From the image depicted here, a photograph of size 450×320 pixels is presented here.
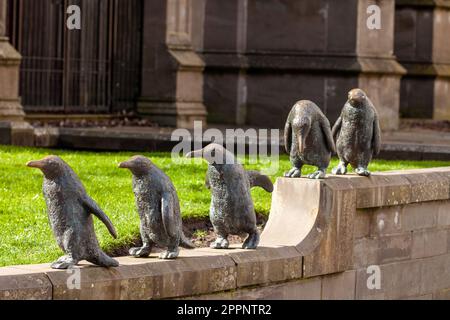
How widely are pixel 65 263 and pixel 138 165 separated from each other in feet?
2.66

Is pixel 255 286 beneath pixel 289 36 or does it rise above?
beneath

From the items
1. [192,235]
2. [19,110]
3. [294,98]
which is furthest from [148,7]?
[192,235]

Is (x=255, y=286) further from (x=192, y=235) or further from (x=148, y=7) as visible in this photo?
(x=148, y=7)

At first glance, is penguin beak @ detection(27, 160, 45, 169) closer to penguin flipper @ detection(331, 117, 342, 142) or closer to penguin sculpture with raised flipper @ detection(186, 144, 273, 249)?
penguin sculpture with raised flipper @ detection(186, 144, 273, 249)

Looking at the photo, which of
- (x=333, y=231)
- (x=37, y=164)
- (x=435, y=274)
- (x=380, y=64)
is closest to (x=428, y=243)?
(x=435, y=274)

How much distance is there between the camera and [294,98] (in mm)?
23719

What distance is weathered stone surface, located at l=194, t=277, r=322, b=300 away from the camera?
8.52m

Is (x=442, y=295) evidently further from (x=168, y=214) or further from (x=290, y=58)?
(x=290, y=58)

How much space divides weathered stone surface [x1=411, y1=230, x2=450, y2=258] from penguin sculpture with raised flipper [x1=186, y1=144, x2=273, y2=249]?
8.07 feet

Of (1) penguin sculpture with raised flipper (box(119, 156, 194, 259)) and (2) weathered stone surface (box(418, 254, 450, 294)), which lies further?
(2) weathered stone surface (box(418, 254, 450, 294))

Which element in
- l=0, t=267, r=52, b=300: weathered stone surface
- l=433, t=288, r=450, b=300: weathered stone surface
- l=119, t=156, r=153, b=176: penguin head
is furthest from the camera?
l=433, t=288, r=450, b=300: weathered stone surface

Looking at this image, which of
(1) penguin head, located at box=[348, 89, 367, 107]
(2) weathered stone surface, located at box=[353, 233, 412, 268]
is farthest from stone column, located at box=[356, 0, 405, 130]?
(1) penguin head, located at box=[348, 89, 367, 107]
